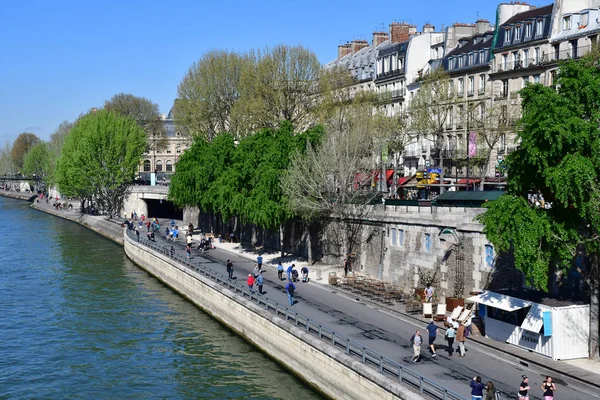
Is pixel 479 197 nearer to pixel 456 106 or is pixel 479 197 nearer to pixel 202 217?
pixel 456 106

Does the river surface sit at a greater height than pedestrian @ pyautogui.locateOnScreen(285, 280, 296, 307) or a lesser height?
lesser

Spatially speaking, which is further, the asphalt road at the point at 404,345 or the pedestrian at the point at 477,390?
the asphalt road at the point at 404,345

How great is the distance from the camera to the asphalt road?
84.9 feet

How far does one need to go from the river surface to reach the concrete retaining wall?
0.58 m

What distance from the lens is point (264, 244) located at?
6391 centimetres

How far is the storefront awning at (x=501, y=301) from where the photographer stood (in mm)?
30044

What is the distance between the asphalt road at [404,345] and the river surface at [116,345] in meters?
3.24

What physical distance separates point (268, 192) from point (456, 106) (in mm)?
21250

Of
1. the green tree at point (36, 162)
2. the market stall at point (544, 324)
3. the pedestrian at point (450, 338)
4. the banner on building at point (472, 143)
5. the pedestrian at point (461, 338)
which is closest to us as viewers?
the market stall at point (544, 324)

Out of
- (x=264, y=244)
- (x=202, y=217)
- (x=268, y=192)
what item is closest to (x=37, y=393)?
(x=268, y=192)

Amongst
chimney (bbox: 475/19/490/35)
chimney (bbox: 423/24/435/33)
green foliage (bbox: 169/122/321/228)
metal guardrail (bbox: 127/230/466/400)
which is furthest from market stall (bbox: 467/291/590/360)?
chimney (bbox: 423/24/435/33)

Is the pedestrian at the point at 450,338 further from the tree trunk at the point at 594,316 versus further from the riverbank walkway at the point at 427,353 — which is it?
the tree trunk at the point at 594,316

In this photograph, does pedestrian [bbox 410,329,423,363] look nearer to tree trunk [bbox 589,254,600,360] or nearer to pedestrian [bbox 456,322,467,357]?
pedestrian [bbox 456,322,467,357]

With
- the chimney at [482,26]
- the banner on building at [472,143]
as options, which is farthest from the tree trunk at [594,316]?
the chimney at [482,26]
